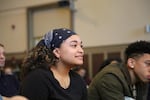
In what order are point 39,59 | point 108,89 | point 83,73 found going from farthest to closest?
point 83,73 < point 108,89 < point 39,59

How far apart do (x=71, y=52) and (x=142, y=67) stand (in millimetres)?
785

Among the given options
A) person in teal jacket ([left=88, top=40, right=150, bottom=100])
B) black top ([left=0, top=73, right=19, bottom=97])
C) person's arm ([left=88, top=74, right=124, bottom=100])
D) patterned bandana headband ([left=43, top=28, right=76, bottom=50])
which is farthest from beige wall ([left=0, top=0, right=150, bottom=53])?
patterned bandana headband ([left=43, top=28, right=76, bottom=50])

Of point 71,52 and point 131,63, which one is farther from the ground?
point 71,52

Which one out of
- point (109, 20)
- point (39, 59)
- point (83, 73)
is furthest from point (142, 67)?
point (109, 20)

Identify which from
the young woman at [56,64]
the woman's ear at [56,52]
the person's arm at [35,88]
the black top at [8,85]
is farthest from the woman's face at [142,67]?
the black top at [8,85]

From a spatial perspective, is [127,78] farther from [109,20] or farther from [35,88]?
[109,20]

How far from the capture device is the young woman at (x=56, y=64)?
2.15 m

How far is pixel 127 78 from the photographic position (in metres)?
2.67

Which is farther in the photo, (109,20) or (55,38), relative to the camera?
(109,20)

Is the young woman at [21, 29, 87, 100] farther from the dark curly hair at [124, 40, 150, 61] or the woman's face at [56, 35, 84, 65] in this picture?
the dark curly hair at [124, 40, 150, 61]

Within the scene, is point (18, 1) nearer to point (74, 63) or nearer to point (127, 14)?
point (127, 14)

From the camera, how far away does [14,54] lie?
9.77m

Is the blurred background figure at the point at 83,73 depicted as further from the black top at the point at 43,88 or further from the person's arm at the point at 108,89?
the black top at the point at 43,88

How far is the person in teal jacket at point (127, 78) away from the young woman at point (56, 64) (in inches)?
12.1
